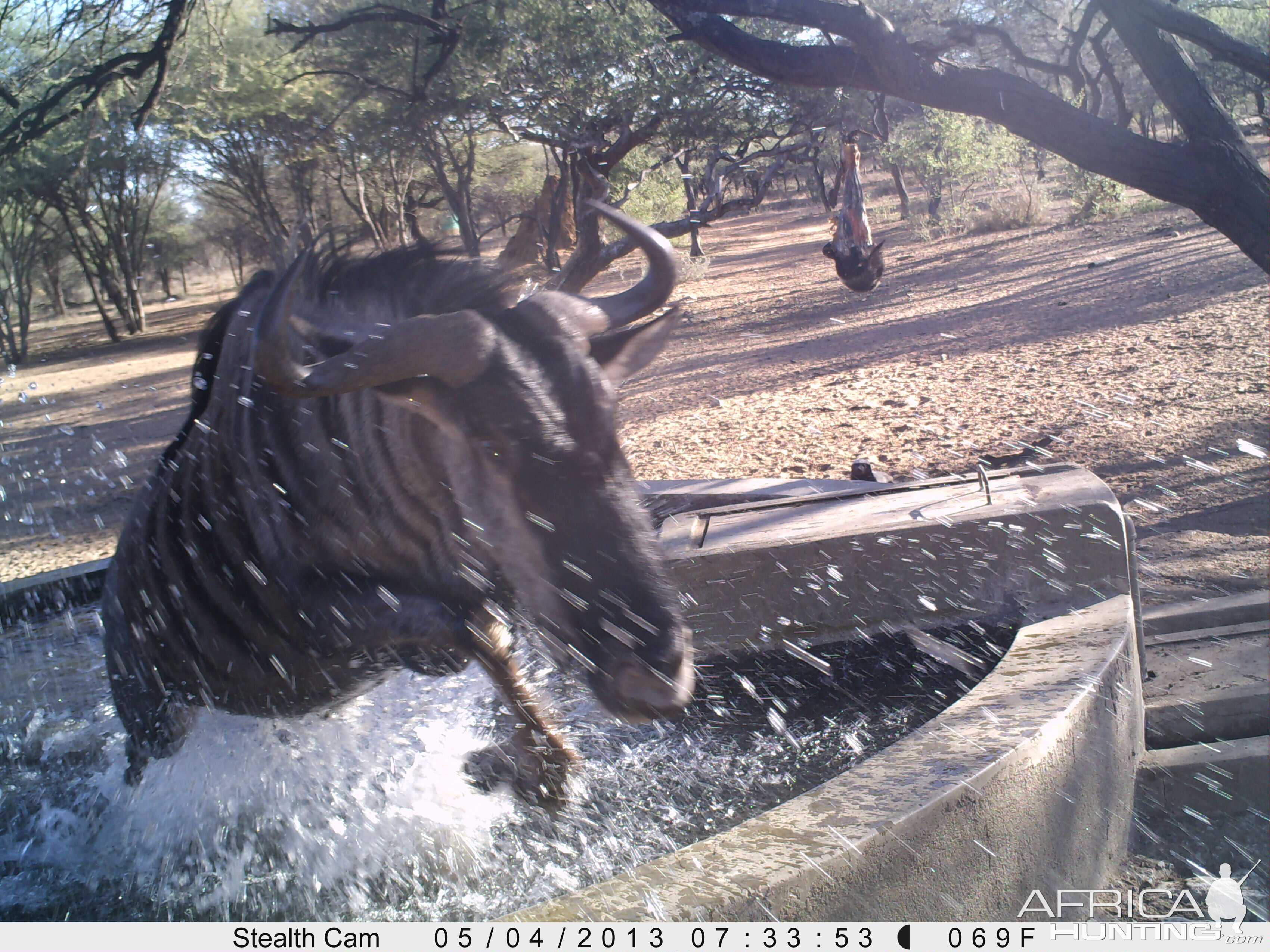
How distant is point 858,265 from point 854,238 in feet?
1.48

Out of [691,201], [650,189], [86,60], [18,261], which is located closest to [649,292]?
[86,60]

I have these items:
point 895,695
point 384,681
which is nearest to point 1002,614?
point 895,695

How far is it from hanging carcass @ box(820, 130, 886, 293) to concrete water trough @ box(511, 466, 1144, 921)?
11.2m

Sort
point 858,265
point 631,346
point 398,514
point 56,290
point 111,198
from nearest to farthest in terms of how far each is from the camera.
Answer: point 398,514 < point 631,346 < point 858,265 < point 111,198 < point 56,290

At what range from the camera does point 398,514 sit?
8.21 ft

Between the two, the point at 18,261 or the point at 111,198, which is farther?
the point at 111,198

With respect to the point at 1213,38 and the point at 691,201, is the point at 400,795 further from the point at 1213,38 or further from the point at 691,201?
the point at 691,201

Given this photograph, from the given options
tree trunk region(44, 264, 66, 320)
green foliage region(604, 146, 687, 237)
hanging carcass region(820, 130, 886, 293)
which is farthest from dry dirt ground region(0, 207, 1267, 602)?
tree trunk region(44, 264, 66, 320)

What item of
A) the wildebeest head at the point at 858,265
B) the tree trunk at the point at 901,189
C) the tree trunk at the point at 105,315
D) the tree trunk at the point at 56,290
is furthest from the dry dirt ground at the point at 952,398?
the tree trunk at the point at 901,189

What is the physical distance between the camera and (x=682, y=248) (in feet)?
91.4

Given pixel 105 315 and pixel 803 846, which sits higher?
pixel 105 315

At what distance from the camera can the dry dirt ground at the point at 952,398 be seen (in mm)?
5465

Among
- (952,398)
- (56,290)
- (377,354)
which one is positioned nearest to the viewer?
(377,354)

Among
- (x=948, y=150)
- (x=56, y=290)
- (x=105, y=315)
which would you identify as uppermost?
(x=56, y=290)
